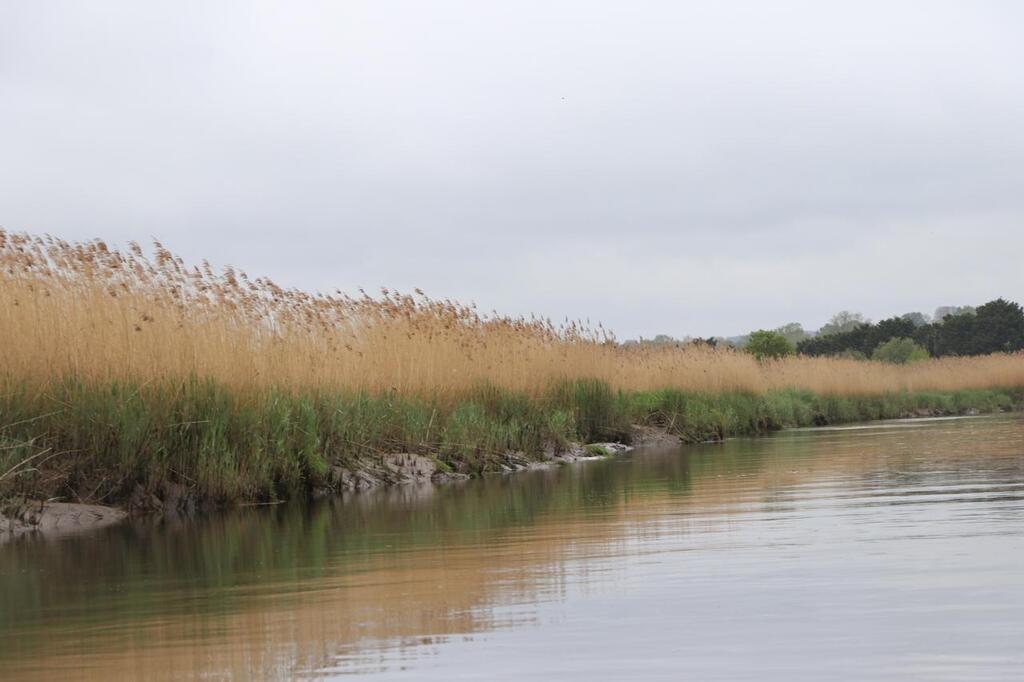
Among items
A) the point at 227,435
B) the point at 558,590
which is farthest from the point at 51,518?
the point at 558,590

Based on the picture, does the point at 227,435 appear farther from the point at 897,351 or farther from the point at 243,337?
the point at 897,351

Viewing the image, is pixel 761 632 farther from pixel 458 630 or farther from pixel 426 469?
pixel 426 469

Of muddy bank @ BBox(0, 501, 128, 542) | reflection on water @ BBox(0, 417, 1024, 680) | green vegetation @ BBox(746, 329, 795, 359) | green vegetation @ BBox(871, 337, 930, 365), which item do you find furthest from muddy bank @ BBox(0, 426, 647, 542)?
green vegetation @ BBox(871, 337, 930, 365)

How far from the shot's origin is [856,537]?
20.3ft

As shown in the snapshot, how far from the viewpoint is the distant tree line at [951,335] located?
6800cm

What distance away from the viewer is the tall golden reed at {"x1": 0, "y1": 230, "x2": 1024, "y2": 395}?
10.3m

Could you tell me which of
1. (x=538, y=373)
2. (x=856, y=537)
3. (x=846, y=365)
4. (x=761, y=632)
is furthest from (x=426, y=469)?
(x=846, y=365)

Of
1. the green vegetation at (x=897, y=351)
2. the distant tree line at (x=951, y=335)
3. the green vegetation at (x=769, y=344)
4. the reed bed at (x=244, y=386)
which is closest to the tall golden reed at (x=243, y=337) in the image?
the reed bed at (x=244, y=386)

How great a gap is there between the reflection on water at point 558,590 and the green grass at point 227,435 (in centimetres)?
101

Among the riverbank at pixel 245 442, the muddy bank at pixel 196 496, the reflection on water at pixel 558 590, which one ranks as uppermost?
the riverbank at pixel 245 442

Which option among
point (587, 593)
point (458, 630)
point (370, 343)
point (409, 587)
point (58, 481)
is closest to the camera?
point (458, 630)

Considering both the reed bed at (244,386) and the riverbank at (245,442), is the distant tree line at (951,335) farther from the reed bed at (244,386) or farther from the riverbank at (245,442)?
the riverbank at (245,442)

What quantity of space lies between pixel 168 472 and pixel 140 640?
6.20 m

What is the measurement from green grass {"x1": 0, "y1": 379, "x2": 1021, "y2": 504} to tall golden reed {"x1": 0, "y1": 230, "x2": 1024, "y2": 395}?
0.26 meters
